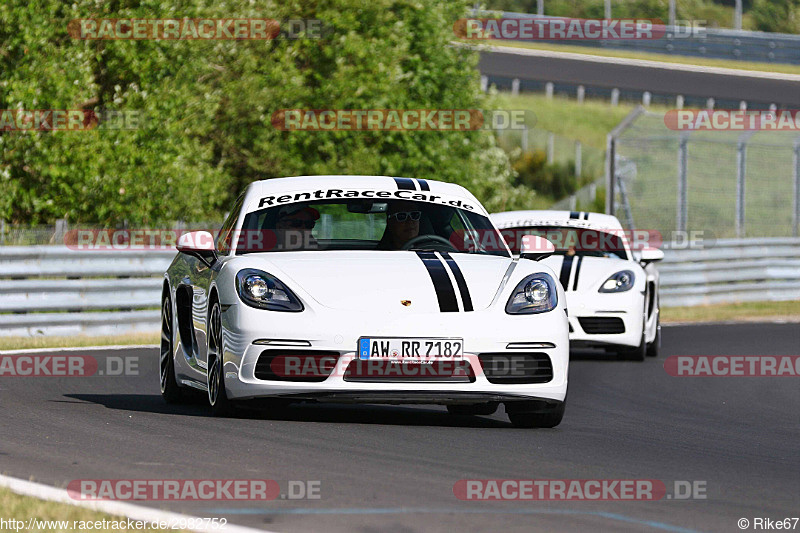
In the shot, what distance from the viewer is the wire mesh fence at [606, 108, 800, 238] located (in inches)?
1008

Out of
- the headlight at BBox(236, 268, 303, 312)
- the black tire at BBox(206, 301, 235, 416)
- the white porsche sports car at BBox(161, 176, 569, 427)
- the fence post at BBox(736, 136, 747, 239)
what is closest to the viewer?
the white porsche sports car at BBox(161, 176, 569, 427)

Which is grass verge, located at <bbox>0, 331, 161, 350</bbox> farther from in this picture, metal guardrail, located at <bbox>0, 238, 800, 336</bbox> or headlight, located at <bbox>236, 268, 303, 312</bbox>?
headlight, located at <bbox>236, 268, 303, 312</bbox>

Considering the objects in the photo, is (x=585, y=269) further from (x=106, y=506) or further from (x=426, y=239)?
(x=106, y=506)

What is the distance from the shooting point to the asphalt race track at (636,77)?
50834 mm

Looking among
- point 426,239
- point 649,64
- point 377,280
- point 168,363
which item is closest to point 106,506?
point 377,280

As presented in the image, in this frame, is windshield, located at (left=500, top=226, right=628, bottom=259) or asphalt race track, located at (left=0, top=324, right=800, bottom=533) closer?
asphalt race track, located at (left=0, top=324, right=800, bottom=533)

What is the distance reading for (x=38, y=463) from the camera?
6.74 metres

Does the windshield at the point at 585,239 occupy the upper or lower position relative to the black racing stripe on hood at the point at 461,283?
lower

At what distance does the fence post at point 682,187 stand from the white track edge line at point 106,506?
20.5 meters

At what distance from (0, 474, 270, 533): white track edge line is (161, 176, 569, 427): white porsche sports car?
2185 millimetres

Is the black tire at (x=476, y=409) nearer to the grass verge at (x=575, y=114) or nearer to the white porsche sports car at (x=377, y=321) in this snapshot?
the white porsche sports car at (x=377, y=321)

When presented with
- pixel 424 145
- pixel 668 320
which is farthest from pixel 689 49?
pixel 668 320
